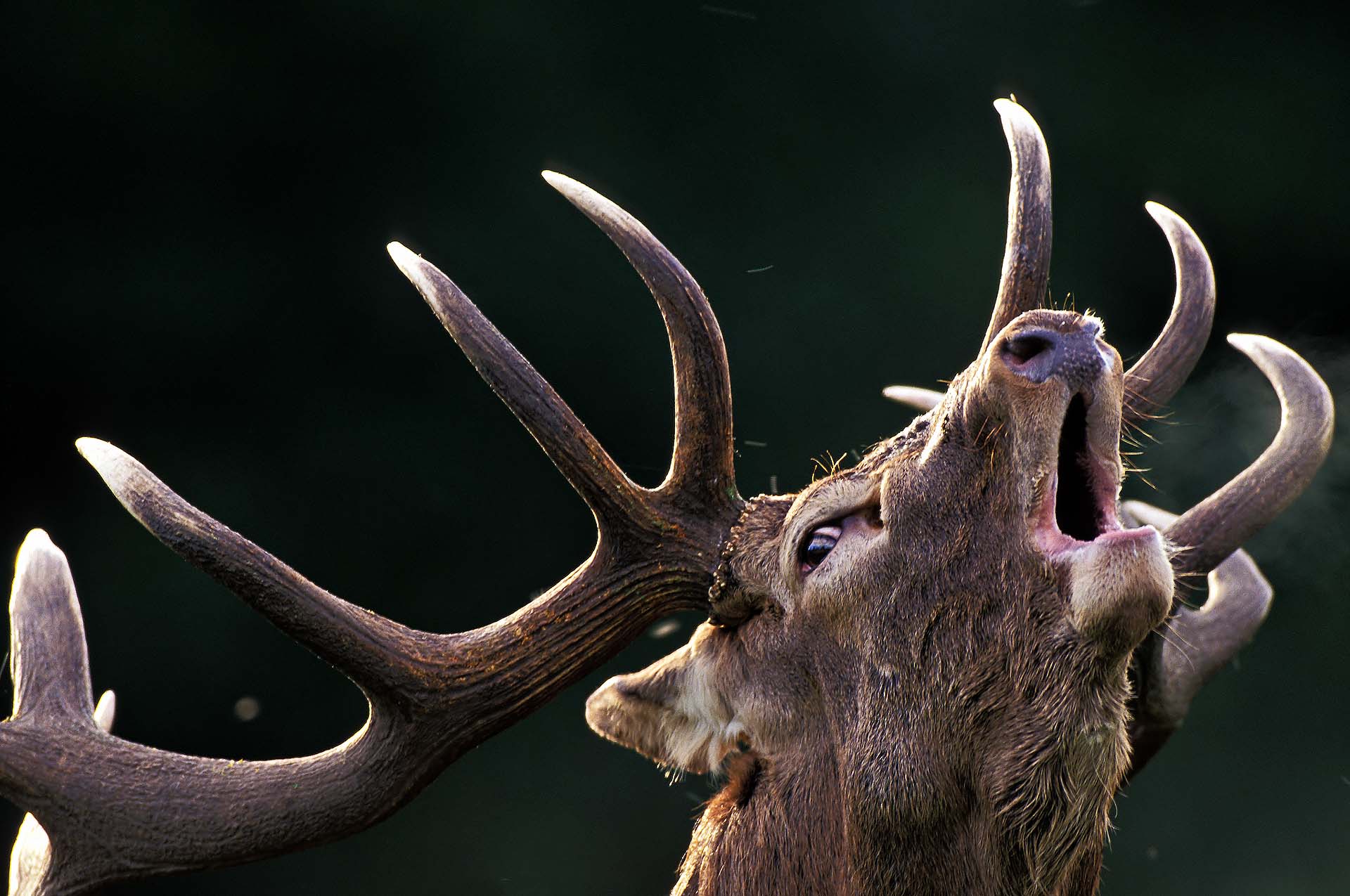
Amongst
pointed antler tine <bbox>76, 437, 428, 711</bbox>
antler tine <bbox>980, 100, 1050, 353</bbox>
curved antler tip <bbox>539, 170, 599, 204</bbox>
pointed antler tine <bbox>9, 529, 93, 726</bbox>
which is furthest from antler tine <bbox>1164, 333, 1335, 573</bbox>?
pointed antler tine <bbox>9, 529, 93, 726</bbox>

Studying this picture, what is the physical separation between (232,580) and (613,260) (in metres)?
3.49

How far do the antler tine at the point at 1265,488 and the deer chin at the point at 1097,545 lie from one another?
0.97 m

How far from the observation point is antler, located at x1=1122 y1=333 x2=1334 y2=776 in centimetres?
309

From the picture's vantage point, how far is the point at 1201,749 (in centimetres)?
616

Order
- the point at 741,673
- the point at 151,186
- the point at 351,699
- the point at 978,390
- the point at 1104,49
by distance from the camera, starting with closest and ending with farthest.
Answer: the point at 978,390, the point at 741,673, the point at 151,186, the point at 351,699, the point at 1104,49

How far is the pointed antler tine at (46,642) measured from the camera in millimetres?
2518

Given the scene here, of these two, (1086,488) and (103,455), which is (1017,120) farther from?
(103,455)

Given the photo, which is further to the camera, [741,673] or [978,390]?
[741,673]

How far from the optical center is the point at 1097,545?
2.06 metres

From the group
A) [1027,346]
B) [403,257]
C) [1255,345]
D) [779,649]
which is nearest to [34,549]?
[403,257]

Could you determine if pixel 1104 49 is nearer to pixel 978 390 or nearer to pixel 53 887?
pixel 978 390

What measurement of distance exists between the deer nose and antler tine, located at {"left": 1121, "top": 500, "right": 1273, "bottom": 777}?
3.96ft

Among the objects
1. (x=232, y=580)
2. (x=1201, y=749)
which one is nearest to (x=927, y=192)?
(x=1201, y=749)

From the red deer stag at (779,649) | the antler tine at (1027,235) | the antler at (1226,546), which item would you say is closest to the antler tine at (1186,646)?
the antler at (1226,546)
